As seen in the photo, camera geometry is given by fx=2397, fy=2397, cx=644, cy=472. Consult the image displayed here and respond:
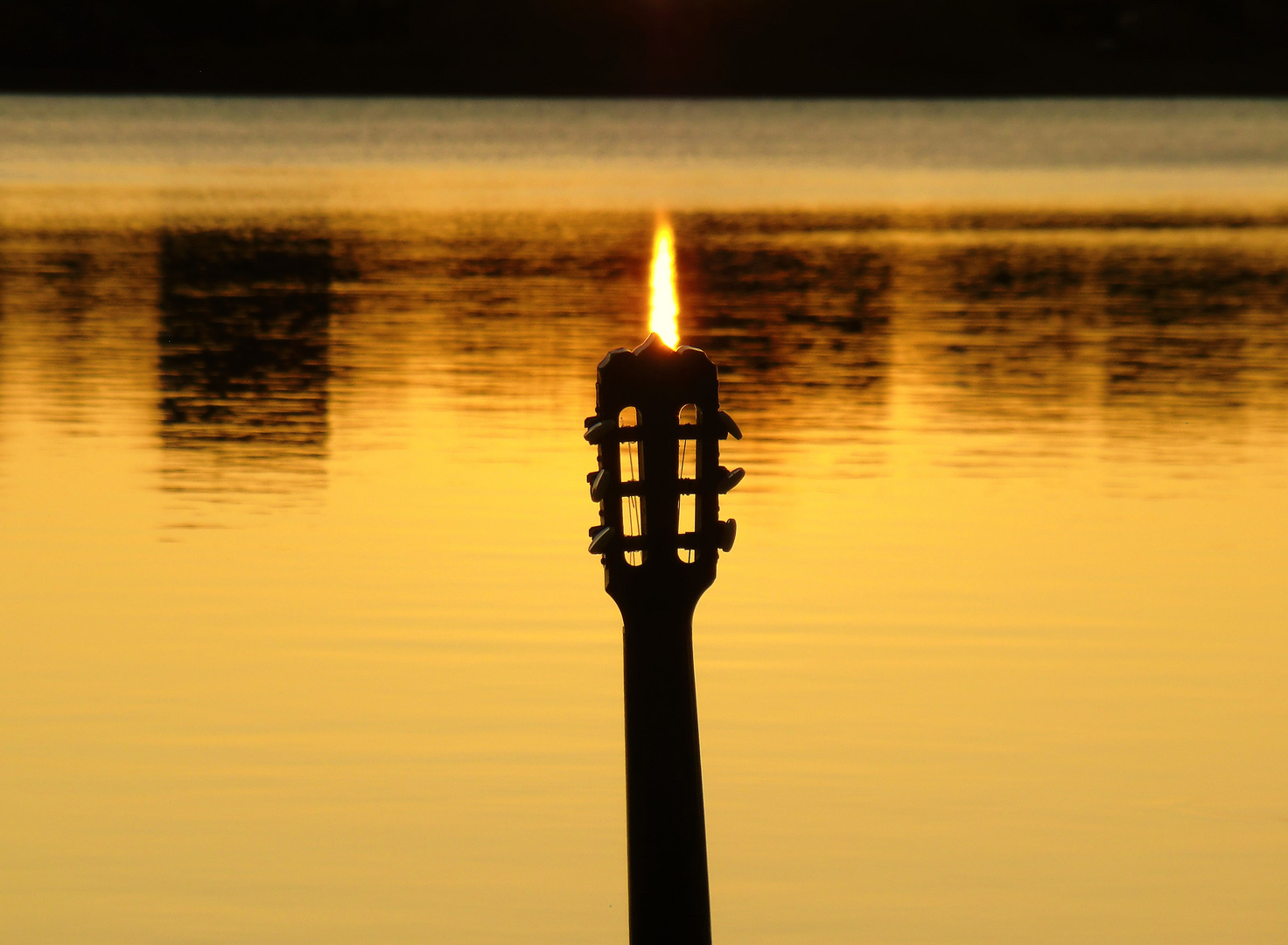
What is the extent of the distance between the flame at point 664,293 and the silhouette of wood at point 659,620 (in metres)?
12.2

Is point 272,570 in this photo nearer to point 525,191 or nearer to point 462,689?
point 462,689

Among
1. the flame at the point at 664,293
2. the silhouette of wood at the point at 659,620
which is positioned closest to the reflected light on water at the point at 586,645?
the flame at the point at 664,293

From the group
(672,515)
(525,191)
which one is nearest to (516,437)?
(672,515)

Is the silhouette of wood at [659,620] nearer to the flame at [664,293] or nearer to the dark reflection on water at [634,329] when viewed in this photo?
the dark reflection on water at [634,329]

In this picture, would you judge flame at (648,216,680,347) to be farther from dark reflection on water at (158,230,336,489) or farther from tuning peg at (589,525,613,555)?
tuning peg at (589,525,613,555)

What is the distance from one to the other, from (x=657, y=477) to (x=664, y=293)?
23013mm

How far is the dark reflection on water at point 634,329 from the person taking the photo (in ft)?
58.5

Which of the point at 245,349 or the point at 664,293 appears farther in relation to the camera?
the point at 664,293

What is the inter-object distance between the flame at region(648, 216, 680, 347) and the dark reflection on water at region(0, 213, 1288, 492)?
0.24 metres

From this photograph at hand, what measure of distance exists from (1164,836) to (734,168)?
76454mm

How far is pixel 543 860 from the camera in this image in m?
7.78

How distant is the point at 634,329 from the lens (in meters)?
23.9

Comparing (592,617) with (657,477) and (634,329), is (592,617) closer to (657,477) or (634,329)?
(657,477)

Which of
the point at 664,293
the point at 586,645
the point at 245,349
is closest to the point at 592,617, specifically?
the point at 586,645
